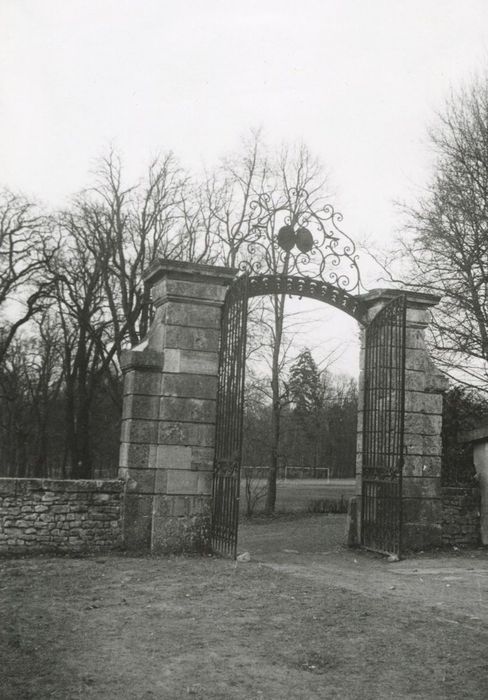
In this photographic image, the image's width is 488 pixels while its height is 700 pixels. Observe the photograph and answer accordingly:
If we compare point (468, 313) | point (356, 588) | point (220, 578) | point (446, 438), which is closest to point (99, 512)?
point (220, 578)

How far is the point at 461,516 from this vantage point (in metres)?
11.0

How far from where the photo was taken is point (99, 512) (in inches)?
365

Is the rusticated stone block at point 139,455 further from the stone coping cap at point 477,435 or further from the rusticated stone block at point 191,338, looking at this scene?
the stone coping cap at point 477,435

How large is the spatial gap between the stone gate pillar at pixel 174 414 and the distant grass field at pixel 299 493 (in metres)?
11.7

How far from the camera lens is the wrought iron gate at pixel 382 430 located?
10055 millimetres

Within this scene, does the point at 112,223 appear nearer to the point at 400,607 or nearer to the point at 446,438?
the point at 446,438

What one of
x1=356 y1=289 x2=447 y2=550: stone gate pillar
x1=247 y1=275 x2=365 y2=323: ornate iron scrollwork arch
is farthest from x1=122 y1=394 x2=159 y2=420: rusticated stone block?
x1=356 y1=289 x2=447 y2=550: stone gate pillar

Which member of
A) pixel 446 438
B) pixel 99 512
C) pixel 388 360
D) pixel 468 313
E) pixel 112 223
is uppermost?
pixel 112 223

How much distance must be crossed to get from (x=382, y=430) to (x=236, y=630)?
5.24 meters

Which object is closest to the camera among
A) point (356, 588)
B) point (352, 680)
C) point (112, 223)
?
point (352, 680)

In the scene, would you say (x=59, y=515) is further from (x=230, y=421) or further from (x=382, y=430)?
(x=382, y=430)

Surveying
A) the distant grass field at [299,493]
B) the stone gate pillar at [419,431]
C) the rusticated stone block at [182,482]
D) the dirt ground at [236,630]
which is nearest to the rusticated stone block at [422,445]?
the stone gate pillar at [419,431]

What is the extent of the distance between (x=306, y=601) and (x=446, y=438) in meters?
9.57

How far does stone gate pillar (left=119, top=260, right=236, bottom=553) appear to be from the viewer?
939cm
